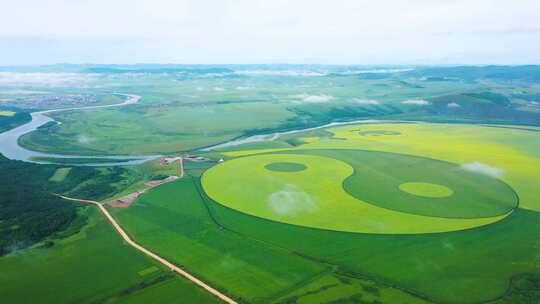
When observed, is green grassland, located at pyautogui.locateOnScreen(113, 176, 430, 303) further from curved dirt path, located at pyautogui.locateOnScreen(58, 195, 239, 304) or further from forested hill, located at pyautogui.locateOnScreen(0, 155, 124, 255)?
forested hill, located at pyautogui.locateOnScreen(0, 155, 124, 255)

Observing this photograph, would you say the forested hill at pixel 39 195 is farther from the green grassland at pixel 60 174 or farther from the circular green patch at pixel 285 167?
the circular green patch at pixel 285 167

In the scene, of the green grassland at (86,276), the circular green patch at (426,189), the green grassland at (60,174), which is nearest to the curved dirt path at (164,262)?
the green grassland at (86,276)

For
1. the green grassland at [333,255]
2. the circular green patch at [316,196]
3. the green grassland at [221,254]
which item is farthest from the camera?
the circular green patch at [316,196]

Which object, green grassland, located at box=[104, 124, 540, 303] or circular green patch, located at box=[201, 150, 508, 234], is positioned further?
circular green patch, located at box=[201, 150, 508, 234]

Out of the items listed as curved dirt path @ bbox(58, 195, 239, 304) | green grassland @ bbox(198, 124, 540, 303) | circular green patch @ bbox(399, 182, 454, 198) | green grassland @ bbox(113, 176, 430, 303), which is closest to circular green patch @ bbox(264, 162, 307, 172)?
green grassland @ bbox(198, 124, 540, 303)

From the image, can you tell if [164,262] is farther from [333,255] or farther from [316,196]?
[316,196]

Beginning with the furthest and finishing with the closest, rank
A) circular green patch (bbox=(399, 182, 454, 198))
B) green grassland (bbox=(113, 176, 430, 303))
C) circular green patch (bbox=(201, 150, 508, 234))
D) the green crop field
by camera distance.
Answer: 1. circular green patch (bbox=(399, 182, 454, 198))
2. circular green patch (bbox=(201, 150, 508, 234))
3. the green crop field
4. green grassland (bbox=(113, 176, 430, 303))
